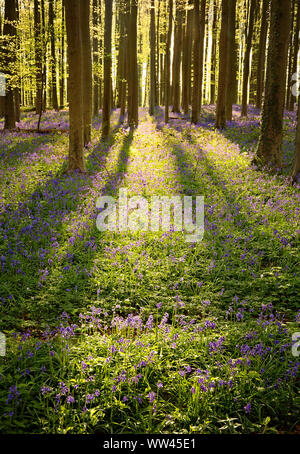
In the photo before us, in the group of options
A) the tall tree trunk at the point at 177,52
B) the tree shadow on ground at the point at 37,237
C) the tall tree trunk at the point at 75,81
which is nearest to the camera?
the tree shadow on ground at the point at 37,237

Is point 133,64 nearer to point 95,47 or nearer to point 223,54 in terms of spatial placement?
point 223,54

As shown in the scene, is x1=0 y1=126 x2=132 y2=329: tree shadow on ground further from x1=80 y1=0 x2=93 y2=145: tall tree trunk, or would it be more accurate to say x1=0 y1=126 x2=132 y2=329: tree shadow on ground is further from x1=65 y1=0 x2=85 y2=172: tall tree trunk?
x1=80 y1=0 x2=93 y2=145: tall tree trunk

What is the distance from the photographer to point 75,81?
40.5 ft

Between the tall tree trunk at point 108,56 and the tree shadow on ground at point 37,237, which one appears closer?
the tree shadow on ground at point 37,237

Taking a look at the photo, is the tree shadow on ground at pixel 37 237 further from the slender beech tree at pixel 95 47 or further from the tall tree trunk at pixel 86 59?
the slender beech tree at pixel 95 47

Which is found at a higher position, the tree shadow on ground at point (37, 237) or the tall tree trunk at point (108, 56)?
the tall tree trunk at point (108, 56)

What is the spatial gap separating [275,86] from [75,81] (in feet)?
23.4

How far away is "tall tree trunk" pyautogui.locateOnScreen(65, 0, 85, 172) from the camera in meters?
11.9

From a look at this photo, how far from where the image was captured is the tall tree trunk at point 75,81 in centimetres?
1191

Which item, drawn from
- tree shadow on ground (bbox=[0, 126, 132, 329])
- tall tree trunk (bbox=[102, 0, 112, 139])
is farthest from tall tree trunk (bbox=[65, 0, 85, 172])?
tall tree trunk (bbox=[102, 0, 112, 139])

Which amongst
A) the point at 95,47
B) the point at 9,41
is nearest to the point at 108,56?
the point at 9,41

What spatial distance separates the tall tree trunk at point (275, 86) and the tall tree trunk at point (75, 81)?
6752 mm

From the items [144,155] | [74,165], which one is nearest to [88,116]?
[144,155]

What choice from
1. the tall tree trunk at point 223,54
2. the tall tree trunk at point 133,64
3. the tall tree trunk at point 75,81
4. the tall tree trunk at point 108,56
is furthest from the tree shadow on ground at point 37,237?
the tall tree trunk at point 133,64
